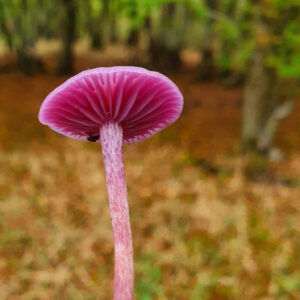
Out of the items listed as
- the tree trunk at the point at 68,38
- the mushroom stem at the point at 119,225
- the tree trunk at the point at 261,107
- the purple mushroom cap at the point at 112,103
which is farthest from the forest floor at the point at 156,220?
the tree trunk at the point at 68,38

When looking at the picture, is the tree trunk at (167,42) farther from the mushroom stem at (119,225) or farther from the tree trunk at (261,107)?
the mushroom stem at (119,225)

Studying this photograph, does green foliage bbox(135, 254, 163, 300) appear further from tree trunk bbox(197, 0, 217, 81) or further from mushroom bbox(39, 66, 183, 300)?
tree trunk bbox(197, 0, 217, 81)

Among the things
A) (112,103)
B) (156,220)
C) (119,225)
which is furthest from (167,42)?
(119,225)

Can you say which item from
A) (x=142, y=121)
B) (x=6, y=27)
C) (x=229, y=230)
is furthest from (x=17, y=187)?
(x=6, y=27)

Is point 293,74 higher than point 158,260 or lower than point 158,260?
higher

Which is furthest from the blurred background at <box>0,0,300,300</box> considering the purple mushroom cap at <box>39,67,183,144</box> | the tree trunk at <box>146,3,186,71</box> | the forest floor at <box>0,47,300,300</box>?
the tree trunk at <box>146,3,186,71</box>

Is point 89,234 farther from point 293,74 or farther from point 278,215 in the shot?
point 293,74
